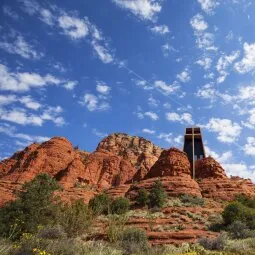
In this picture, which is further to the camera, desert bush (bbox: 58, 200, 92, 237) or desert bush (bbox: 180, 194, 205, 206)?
desert bush (bbox: 180, 194, 205, 206)

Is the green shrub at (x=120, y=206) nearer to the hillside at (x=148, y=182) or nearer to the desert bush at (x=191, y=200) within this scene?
the hillside at (x=148, y=182)

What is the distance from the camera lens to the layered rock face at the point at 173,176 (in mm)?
42969

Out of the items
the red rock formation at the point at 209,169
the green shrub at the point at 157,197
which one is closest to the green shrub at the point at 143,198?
the green shrub at the point at 157,197

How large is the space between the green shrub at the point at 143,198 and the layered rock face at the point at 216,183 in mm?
9432

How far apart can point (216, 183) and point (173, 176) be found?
591 cm

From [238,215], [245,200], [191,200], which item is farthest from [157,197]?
[238,215]

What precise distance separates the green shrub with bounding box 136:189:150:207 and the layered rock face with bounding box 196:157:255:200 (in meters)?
A: 9.43

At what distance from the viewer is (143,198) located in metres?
39.0

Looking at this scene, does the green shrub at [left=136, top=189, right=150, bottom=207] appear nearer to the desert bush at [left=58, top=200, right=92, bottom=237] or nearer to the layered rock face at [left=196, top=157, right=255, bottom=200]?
the layered rock face at [left=196, top=157, right=255, bottom=200]

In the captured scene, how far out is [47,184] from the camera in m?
26.6

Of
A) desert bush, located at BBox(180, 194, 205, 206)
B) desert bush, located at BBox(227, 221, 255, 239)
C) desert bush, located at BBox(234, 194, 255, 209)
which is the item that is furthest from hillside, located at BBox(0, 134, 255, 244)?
desert bush, located at BBox(227, 221, 255, 239)

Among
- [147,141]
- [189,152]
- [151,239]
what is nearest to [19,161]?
[189,152]

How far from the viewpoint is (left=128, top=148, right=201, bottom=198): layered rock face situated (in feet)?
141

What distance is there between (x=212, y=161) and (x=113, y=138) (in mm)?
90555
